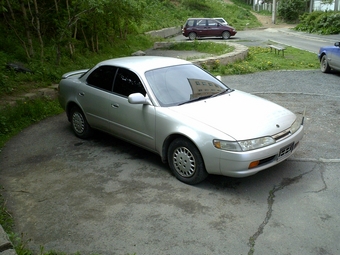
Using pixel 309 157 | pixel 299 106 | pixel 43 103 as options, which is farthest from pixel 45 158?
pixel 299 106

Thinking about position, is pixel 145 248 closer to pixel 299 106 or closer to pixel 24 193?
pixel 24 193

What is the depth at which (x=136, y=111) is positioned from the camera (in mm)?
5590

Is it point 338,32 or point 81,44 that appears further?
point 338,32

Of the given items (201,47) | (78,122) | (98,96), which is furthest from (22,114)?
(201,47)

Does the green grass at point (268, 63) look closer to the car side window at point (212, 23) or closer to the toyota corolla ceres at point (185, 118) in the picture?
the toyota corolla ceres at point (185, 118)

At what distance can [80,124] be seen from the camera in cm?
688

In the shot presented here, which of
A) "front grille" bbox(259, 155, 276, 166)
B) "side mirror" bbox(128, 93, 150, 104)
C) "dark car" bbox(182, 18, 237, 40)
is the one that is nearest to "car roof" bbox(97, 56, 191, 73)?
"side mirror" bbox(128, 93, 150, 104)

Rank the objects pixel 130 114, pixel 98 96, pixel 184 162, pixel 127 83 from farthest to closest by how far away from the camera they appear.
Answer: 1. pixel 98 96
2. pixel 127 83
3. pixel 130 114
4. pixel 184 162

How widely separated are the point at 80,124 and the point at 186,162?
8.85 ft

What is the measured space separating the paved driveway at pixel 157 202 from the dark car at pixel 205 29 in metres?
24.1

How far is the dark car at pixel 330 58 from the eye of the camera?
470 inches

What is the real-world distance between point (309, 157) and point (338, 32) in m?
28.9

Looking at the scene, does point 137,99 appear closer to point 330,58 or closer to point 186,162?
A: point 186,162

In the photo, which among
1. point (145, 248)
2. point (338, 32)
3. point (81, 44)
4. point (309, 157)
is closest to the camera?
point (145, 248)
